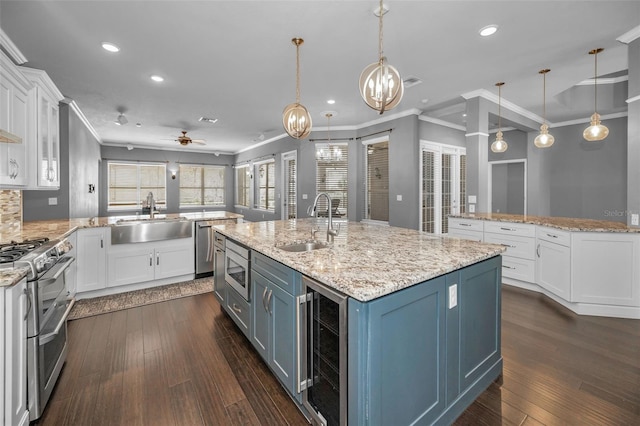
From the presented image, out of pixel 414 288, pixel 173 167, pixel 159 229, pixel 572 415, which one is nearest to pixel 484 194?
pixel 572 415

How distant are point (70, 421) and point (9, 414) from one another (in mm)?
385

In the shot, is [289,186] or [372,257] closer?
[372,257]

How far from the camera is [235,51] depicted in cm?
304

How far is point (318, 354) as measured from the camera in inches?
63.4

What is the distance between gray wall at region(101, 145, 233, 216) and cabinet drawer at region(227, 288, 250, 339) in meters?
7.38

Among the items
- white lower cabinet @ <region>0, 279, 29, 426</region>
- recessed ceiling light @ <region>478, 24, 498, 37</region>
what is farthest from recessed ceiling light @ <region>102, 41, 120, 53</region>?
recessed ceiling light @ <region>478, 24, 498, 37</region>

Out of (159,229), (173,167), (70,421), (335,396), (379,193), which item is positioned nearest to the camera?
(335,396)

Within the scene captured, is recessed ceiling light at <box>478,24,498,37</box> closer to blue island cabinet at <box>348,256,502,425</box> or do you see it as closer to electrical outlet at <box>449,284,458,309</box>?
blue island cabinet at <box>348,256,502,425</box>

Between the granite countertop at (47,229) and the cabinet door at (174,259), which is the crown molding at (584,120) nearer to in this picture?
the granite countertop at (47,229)

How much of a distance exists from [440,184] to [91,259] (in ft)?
19.5

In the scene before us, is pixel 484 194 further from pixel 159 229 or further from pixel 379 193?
pixel 159 229

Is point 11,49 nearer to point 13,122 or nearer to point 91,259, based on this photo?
point 13,122

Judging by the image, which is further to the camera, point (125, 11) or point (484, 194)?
point (484, 194)

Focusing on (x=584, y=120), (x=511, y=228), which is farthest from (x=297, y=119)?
(x=584, y=120)
